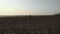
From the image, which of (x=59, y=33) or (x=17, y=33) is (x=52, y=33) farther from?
(x=17, y=33)

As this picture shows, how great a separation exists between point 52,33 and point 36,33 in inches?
32.1

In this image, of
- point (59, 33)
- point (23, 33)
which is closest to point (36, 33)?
point (23, 33)

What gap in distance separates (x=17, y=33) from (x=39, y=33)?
1115 millimetres

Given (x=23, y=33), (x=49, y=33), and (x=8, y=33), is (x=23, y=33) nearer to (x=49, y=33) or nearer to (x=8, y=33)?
(x=8, y=33)

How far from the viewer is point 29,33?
7.83 meters

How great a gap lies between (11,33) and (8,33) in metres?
0.16

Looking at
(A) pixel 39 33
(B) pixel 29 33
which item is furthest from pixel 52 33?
(B) pixel 29 33

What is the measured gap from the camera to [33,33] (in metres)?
7.86

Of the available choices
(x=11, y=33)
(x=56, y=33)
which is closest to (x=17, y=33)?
(x=11, y=33)

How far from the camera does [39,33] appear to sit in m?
7.81

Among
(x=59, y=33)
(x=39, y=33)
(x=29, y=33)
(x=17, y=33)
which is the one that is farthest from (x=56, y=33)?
(x=17, y=33)

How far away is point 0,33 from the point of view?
25.9 ft

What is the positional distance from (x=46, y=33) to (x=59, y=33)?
0.65 meters

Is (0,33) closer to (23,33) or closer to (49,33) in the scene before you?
(23,33)
